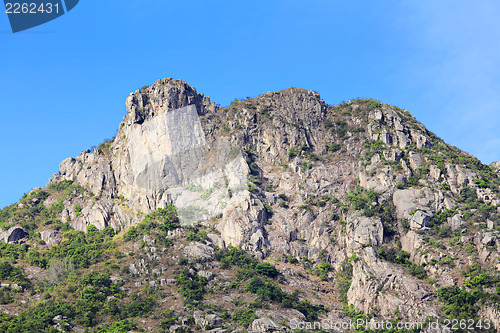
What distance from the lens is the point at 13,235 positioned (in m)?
135

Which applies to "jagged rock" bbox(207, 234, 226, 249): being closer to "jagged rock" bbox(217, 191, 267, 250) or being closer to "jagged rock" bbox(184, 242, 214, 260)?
"jagged rock" bbox(217, 191, 267, 250)

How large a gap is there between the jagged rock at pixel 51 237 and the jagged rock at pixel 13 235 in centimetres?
375

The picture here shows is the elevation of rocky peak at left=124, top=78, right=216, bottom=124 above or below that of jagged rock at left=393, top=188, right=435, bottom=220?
above

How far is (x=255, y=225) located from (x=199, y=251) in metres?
11.0

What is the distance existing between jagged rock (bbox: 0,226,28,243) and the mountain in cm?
26

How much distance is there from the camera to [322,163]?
459ft

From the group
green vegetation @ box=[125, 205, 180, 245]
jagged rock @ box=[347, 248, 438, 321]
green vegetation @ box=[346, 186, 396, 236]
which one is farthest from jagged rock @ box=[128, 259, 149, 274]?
green vegetation @ box=[346, 186, 396, 236]

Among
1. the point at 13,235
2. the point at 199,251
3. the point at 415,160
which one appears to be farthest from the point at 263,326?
the point at 13,235

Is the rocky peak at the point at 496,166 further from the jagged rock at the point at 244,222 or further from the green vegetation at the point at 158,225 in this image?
the green vegetation at the point at 158,225

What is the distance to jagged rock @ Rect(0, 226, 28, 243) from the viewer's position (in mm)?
134125

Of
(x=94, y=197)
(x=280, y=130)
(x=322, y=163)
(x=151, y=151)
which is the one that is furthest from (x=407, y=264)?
(x=94, y=197)

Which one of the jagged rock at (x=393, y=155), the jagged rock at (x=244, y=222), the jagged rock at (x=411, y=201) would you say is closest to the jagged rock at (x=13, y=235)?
the jagged rock at (x=244, y=222)

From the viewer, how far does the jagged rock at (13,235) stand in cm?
13412

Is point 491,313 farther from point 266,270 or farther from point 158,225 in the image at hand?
point 158,225
